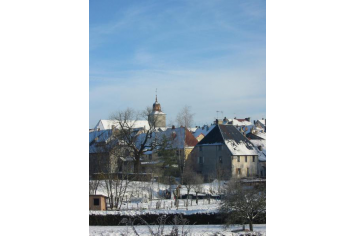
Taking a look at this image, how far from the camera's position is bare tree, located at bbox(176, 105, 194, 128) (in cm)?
387

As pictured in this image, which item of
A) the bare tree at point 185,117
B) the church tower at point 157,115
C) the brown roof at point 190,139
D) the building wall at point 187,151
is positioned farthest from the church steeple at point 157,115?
the building wall at point 187,151

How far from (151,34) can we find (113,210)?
2.08 metres

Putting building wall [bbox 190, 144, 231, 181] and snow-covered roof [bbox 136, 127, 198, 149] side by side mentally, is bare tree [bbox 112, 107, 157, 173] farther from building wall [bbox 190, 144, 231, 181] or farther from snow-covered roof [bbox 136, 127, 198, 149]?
building wall [bbox 190, 144, 231, 181]

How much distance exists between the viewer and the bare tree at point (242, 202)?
3.40m

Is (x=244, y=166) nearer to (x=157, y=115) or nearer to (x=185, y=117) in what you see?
(x=185, y=117)

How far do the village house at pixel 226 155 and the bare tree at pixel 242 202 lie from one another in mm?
134

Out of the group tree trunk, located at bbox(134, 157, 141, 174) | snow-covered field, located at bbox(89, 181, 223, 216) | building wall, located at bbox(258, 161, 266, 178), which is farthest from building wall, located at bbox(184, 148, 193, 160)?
building wall, located at bbox(258, 161, 266, 178)

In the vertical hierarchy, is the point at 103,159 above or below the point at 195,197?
above

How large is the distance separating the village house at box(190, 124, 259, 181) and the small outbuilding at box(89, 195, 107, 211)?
1203 millimetres

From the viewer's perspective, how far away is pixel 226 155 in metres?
4.14
